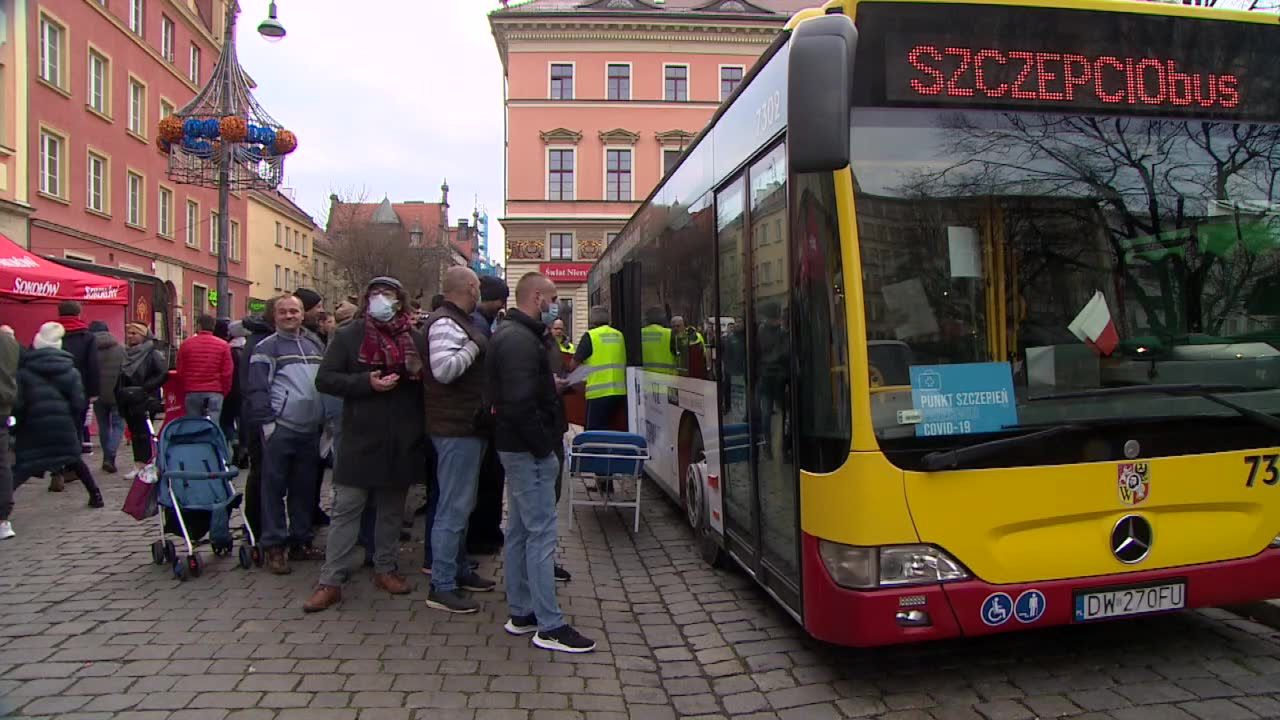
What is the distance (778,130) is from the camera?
13.8 feet

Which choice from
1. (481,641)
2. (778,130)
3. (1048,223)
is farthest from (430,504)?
(1048,223)

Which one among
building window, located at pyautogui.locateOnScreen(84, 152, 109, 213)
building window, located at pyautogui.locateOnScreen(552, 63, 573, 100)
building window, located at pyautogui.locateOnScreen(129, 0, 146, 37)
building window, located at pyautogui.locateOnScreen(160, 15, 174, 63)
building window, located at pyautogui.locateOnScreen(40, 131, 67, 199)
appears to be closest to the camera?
building window, located at pyautogui.locateOnScreen(40, 131, 67, 199)

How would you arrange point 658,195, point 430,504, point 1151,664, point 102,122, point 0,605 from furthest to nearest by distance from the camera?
point 102,122
point 658,195
point 430,504
point 0,605
point 1151,664


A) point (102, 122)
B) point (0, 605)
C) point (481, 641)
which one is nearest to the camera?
point (481, 641)

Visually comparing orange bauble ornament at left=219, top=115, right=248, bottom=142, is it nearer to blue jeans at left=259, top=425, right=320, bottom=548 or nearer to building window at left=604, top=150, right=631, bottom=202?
blue jeans at left=259, top=425, right=320, bottom=548

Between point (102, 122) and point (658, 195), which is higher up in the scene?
point (102, 122)

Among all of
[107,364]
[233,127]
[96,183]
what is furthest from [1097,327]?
[96,183]

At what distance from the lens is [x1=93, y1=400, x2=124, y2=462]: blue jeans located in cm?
1017

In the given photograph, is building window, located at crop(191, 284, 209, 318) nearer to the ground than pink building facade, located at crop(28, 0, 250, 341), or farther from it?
nearer to the ground

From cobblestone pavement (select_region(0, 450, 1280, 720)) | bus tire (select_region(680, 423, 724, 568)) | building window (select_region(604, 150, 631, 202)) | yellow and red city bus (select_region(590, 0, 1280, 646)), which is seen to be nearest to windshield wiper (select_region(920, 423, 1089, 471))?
yellow and red city bus (select_region(590, 0, 1280, 646))

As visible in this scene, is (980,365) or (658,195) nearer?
(980,365)

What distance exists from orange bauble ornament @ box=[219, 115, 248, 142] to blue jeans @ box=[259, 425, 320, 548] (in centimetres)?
884

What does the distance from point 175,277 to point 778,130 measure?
33915 millimetres

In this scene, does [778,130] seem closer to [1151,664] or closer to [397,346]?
[397,346]
